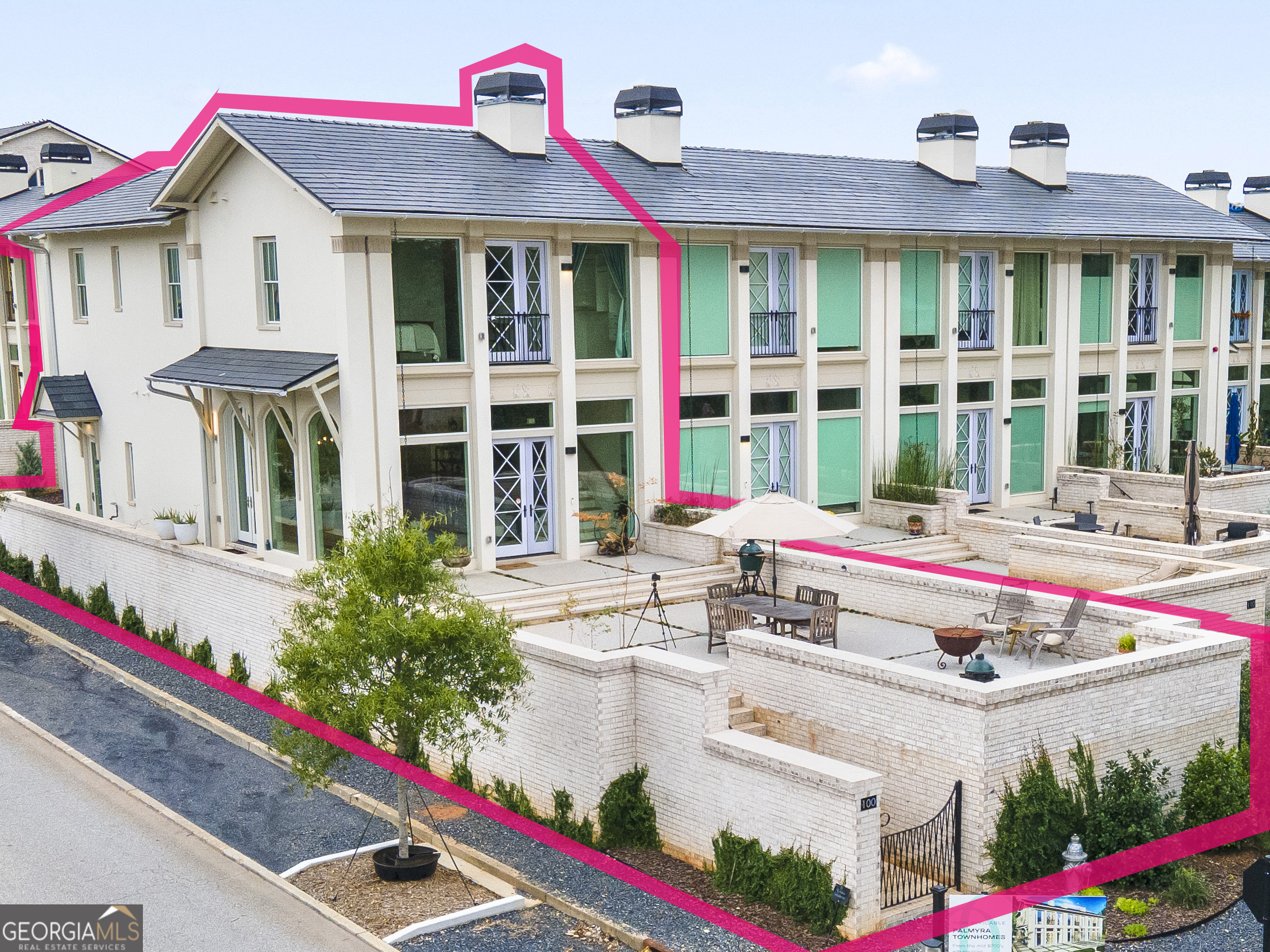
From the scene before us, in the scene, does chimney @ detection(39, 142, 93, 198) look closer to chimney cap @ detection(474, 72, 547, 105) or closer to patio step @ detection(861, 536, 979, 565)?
chimney cap @ detection(474, 72, 547, 105)

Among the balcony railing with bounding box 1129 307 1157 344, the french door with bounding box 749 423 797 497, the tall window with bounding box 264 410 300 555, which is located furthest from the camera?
the balcony railing with bounding box 1129 307 1157 344

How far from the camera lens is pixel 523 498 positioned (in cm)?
2342

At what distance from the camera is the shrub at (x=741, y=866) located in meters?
13.9

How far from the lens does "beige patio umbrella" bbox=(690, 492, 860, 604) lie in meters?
18.9

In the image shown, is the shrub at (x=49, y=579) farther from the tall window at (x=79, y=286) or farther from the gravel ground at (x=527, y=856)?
the gravel ground at (x=527, y=856)

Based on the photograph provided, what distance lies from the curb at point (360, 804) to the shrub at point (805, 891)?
5.47ft

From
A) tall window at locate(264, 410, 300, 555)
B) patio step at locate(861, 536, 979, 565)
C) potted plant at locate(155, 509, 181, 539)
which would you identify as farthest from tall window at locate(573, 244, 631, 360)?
potted plant at locate(155, 509, 181, 539)

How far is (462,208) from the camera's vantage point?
21422mm

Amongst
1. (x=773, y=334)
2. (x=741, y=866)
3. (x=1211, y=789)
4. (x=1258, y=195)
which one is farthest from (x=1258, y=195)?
(x=741, y=866)

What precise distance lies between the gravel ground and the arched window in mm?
2637

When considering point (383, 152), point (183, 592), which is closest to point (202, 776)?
point (183, 592)

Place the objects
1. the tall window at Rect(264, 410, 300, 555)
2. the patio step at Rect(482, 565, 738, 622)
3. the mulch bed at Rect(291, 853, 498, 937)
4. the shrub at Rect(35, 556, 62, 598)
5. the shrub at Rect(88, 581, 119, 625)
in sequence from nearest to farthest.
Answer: the mulch bed at Rect(291, 853, 498, 937), the patio step at Rect(482, 565, 738, 622), the tall window at Rect(264, 410, 300, 555), the shrub at Rect(88, 581, 119, 625), the shrub at Rect(35, 556, 62, 598)

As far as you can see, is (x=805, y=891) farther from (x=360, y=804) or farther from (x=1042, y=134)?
(x=1042, y=134)

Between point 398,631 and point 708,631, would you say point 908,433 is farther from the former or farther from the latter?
point 398,631
